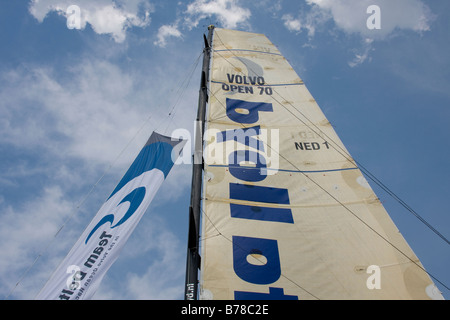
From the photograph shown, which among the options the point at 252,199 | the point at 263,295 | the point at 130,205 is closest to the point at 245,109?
the point at 252,199

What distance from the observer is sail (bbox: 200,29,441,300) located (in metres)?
5.30

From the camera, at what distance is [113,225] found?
5.21 m

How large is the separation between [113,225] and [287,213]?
11.0 ft

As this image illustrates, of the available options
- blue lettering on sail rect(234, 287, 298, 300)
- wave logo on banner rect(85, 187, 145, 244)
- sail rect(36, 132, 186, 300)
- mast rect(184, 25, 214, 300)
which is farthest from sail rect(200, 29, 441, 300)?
wave logo on banner rect(85, 187, 145, 244)

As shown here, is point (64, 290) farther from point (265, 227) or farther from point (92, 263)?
point (265, 227)

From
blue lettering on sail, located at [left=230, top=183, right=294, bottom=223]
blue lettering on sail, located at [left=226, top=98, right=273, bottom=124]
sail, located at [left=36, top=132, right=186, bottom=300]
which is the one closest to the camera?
sail, located at [left=36, top=132, right=186, bottom=300]

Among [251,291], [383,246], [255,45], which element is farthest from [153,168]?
[255,45]

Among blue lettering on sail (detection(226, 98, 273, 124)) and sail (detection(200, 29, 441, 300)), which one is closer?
sail (detection(200, 29, 441, 300))

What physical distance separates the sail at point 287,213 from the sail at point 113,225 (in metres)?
1.06

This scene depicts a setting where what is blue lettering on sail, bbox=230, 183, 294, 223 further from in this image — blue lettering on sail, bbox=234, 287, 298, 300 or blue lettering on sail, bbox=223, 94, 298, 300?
blue lettering on sail, bbox=234, 287, 298, 300

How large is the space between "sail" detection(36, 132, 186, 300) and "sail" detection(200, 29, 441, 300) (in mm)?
1064

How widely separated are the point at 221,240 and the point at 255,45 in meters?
8.09

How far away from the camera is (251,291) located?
16.9ft
